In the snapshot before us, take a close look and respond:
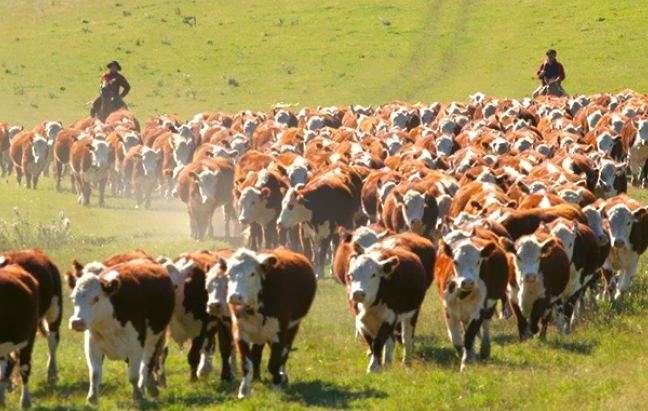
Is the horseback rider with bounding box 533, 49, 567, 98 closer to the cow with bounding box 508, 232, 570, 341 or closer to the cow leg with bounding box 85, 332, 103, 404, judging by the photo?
the cow with bounding box 508, 232, 570, 341

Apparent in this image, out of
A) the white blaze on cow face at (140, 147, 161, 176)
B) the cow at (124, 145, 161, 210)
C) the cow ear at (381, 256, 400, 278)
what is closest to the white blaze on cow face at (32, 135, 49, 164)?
the cow at (124, 145, 161, 210)

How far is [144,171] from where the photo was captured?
102ft

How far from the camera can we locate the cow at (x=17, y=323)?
1250 centimetres

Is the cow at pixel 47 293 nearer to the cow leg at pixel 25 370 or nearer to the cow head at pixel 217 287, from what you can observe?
the cow leg at pixel 25 370

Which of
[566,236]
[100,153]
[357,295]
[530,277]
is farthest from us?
[100,153]

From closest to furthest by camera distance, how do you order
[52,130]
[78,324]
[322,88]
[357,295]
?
[78,324], [357,295], [52,130], [322,88]

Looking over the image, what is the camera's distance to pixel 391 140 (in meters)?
30.0

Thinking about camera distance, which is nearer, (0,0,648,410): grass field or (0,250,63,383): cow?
(0,0,648,410): grass field

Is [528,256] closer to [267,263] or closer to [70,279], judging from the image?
[267,263]

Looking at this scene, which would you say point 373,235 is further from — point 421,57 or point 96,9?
point 96,9

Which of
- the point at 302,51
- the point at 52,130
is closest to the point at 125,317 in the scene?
the point at 52,130

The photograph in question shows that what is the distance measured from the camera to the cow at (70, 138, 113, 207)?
101 feet

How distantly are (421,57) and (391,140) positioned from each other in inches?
1385

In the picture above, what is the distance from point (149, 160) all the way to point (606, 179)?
1144 cm
